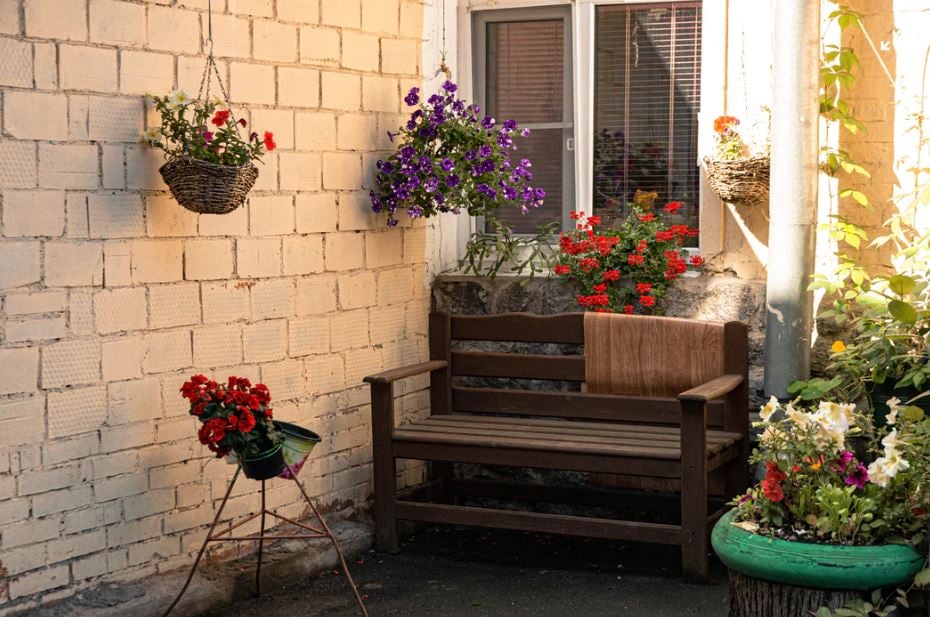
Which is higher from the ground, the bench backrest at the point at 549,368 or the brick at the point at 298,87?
the brick at the point at 298,87

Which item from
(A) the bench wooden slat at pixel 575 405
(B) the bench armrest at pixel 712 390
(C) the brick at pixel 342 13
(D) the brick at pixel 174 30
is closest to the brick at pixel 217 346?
(D) the brick at pixel 174 30

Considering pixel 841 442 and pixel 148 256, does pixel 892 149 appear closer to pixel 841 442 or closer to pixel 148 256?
pixel 841 442

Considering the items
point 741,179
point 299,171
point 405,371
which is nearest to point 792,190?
point 741,179

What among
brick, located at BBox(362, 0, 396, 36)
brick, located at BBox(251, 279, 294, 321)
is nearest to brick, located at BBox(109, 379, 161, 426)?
brick, located at BBox(251, 279, 294, 321)

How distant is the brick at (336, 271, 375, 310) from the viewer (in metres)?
5.61

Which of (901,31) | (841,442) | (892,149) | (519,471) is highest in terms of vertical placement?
(901,31)

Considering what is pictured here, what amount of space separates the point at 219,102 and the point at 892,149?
2741 millimetres

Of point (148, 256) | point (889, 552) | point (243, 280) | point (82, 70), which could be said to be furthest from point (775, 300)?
point (82, 70)

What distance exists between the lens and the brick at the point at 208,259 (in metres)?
4.86

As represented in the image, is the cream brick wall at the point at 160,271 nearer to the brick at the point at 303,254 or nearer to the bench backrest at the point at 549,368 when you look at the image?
the brick at the point at 303,254

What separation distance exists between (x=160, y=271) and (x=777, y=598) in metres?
2.46

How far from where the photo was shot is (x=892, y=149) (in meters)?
5.31

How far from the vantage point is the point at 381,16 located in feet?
18.8

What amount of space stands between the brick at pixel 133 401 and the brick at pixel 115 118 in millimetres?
880
